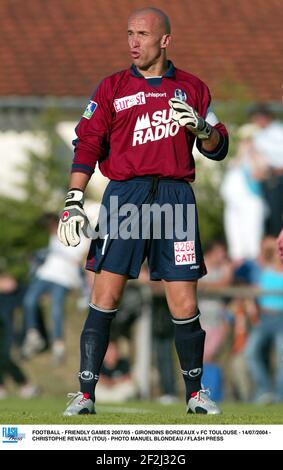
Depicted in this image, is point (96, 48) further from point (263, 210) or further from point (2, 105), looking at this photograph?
point (263, 210)

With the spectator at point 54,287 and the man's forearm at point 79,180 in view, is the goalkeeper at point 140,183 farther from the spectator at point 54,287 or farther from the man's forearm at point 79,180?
the spectator at point 54,287

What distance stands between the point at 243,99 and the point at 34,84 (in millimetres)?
5481

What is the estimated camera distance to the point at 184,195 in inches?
377

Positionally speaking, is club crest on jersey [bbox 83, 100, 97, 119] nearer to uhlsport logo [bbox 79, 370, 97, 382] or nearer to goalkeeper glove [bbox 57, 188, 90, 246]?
goalkeeper glove [bbox 57, 188, 90, 246]

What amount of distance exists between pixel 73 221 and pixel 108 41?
16511 mm

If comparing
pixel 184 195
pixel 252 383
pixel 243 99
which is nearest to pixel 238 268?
pixel 252 383

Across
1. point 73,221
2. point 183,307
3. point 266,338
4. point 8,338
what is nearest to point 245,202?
point 266,338

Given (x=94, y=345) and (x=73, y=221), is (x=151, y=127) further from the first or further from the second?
(x=94, y=345)

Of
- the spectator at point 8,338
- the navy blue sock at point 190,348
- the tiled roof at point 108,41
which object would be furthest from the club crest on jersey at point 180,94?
the tiled roof at point 108,41

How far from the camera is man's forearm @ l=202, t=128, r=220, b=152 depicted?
9.64 meters

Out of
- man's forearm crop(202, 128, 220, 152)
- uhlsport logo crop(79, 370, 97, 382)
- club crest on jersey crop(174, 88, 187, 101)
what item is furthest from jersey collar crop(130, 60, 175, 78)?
uhlsport logo crop(79, 370, 97, 382)

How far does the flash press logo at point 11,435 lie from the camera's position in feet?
27.9

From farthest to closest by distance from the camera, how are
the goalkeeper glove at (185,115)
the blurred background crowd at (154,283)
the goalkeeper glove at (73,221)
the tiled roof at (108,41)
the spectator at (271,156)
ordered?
the tiled roof at (108,41), the spectator at (271,156), the blurred background crowd at (154,283), the goalkeeper glove at (73,221), the goalkeeper glove at (185,115)

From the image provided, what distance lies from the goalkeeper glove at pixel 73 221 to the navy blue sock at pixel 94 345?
51cm
